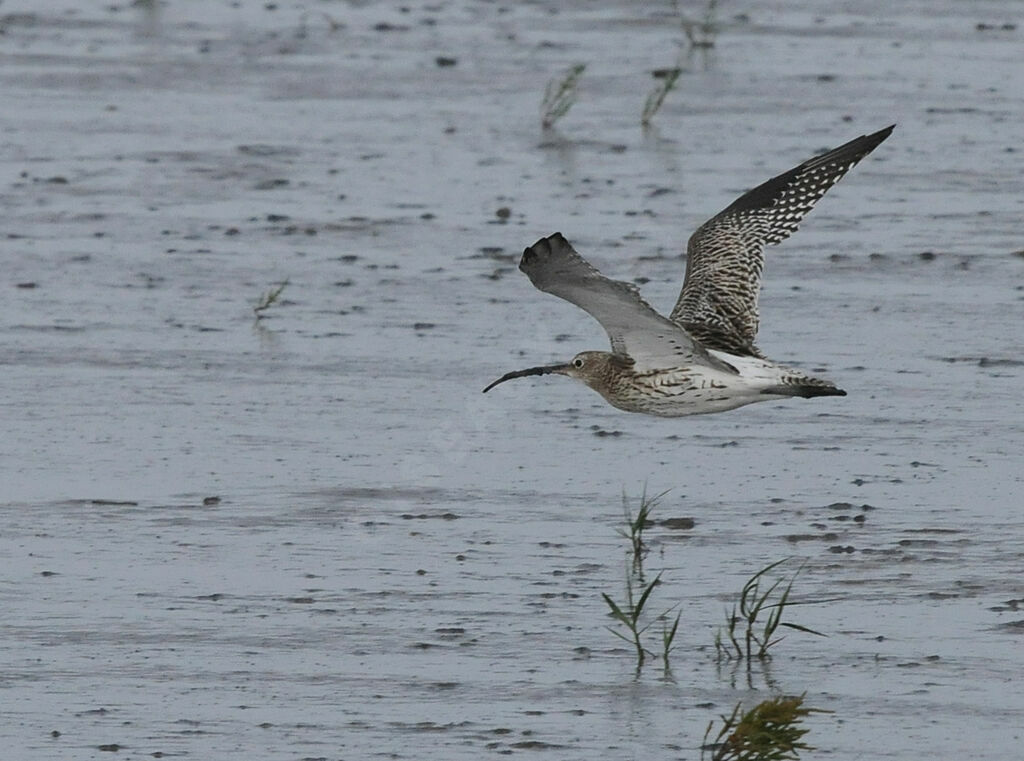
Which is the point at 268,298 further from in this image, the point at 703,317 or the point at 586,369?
the point at 586,369

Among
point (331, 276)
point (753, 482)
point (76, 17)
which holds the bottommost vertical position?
point (753, 482)

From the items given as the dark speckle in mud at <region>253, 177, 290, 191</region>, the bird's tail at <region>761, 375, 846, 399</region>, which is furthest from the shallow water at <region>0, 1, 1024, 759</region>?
the bird's tail at <region>761, 375, 846, 399</region>

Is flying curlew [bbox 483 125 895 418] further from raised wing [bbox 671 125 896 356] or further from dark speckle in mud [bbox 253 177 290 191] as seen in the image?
dark speckle in mud [bbox 253 177 290 191]

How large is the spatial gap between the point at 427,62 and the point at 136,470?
870 centimetres

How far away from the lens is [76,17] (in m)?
19.1

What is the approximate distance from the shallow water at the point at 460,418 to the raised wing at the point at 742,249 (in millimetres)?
551

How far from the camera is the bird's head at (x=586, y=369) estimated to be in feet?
26.9

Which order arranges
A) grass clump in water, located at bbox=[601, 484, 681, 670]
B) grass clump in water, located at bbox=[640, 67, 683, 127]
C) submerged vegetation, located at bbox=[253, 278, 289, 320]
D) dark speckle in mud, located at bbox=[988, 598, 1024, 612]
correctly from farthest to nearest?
grass clump in water, located at bbox=[640, 67, 683, 127]
submerged vegetation, located at bbox=[253, 278, 289, 320]
dark speckle in mud, located at bbox=[988, 598, 1024, 612]
grass clump in water, located at bbox=[601, 484, 681, 670]

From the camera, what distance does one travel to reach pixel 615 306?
7477 mm

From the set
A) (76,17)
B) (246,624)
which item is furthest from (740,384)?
(76,17)

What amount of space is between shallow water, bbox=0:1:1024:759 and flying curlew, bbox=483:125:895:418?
0.55m

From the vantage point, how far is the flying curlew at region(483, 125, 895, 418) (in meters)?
7.20

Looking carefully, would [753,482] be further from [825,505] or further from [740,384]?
[740,384]

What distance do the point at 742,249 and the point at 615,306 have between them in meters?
2.32
